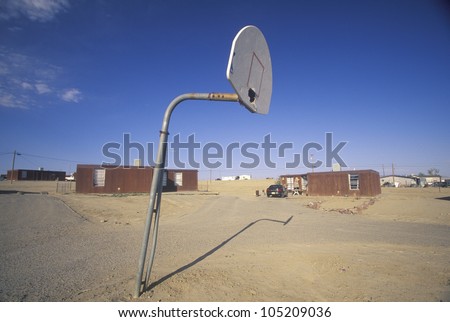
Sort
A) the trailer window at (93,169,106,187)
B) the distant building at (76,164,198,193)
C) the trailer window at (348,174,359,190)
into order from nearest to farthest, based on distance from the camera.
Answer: the distant building at (76,164,198,193), the trailer window at (93,169,106,187), the trailer window at (348,174,359,190)

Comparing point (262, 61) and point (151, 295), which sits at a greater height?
point (262, 61)

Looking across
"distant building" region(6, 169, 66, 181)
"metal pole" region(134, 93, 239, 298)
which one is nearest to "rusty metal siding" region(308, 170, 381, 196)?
"metal pole" region(134, 93, 239, 298)

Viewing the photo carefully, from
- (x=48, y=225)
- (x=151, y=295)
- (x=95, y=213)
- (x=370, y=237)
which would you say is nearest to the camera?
(x=151, y=295)

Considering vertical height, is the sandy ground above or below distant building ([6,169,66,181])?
below

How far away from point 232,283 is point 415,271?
329 cm

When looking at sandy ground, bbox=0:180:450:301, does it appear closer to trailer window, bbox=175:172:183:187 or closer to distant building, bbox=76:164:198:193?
distant building, bbox=76:164:198:193

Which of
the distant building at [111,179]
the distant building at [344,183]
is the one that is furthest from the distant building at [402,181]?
the distant building at [111,179]

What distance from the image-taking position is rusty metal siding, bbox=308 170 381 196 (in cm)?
2886

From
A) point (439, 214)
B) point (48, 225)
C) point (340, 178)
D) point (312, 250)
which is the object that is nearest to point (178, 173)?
point (340, 178)

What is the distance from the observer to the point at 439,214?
1332 cm

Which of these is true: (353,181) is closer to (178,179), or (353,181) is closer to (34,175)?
(178,179)

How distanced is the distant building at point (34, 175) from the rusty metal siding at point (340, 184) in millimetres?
61677

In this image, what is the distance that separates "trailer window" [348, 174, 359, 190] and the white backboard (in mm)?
28828
